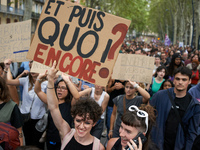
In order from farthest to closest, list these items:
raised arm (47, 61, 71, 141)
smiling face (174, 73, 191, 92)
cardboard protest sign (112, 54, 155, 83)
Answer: cardboard protest sign (112, 54, 155, 83)
smiling face (174, 73, 191, 92)
raised arm (47, 61, 71, 141)

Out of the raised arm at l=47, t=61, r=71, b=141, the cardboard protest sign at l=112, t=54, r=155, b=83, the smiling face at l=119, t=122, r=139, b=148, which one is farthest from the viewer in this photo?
the cardboard protest sign at l=112, t=54, r=155, b=83

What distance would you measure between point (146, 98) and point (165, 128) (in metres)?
0.55

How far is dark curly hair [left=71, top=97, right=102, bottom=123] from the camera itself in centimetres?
272

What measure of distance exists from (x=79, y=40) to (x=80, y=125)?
1071 millimetres

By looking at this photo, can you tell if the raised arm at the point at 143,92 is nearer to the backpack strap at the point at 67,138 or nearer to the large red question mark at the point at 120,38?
the large red question mark at the point at 120,38

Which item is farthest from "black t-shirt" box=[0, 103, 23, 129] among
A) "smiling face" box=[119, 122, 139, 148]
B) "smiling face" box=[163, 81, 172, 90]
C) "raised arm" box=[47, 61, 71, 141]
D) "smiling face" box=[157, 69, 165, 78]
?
"smiling face" box=[157, 69, 165, 78]

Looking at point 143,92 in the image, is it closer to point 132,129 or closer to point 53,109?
point 132,129

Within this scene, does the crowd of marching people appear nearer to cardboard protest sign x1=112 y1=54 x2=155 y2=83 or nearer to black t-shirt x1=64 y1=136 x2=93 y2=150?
black t-shirt x1=64 y1=136 x2=93 y2=150

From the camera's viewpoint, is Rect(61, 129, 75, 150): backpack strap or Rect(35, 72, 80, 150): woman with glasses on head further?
Rect(35, 72, 80, 150): woman with glasses on head

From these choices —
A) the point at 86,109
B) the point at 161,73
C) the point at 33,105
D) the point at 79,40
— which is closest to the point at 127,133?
the point at 86,109

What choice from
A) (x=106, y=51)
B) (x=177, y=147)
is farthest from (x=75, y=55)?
(x=177, y=147)

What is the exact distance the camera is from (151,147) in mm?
2631

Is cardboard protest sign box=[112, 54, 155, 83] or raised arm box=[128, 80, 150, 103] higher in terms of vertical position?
cardboard protest sign box=[112, 54, 155, 83]

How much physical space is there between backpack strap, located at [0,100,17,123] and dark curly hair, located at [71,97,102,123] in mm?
802
